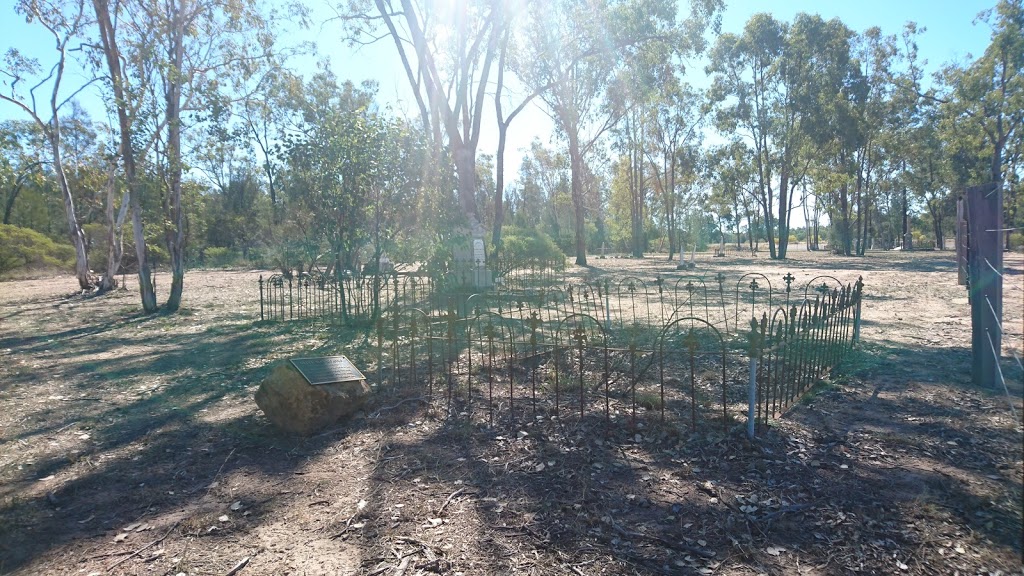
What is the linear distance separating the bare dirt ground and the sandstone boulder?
0.50ft

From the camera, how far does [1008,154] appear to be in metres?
28.1

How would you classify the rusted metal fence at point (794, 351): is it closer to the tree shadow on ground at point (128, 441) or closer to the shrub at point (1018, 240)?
the shrub at point (1018, 240)

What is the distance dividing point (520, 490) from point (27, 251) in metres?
36.2

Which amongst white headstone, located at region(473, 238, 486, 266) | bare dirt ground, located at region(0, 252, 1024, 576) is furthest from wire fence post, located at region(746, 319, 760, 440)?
white headstone, located at region(473, 238, 486, 266)

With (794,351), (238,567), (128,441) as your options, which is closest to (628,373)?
(794,351)

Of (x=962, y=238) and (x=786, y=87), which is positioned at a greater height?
(x=786, y=87)

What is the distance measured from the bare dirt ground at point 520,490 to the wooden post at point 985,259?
59 cm

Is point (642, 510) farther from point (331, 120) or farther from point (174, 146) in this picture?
point (174, 146)

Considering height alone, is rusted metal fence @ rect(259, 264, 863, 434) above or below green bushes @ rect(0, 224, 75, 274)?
below

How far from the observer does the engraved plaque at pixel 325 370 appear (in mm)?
5016

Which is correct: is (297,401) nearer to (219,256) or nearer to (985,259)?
(985,259)

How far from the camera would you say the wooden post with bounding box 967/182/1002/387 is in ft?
16.3

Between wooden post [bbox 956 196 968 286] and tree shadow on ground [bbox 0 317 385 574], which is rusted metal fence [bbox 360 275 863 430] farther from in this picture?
tree shadow on ground [bbox 0 317 385 574]

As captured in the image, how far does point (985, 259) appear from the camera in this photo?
502 centimetres
